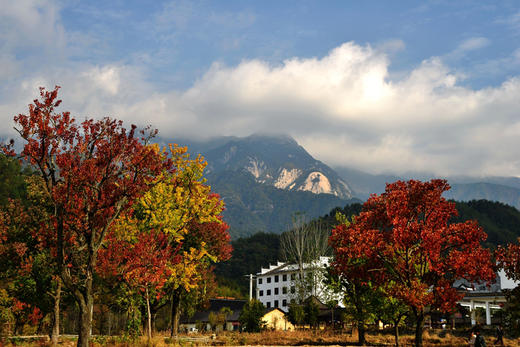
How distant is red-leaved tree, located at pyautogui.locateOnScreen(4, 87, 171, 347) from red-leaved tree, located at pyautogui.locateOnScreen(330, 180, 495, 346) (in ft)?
35.4

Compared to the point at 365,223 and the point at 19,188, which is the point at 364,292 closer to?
the point at 365,223

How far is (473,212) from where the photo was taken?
163 metres

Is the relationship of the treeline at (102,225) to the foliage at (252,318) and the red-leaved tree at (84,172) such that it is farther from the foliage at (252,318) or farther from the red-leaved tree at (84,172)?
the foliage at (252,318)

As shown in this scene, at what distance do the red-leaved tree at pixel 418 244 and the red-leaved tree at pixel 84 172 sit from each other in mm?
10791

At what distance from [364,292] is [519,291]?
16129mm

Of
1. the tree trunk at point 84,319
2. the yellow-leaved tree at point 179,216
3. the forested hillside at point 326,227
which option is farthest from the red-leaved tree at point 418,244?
the forested hillside at point 326,227

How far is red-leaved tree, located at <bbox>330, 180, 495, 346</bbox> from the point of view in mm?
22391

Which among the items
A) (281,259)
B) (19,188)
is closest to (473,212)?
(281,259)

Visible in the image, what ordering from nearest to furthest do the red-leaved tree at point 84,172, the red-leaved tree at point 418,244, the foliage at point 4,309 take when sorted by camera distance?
the red-leaved tree at point 84,172 < the red-leaved tree at point 418,244 < the foliage at point 4,309

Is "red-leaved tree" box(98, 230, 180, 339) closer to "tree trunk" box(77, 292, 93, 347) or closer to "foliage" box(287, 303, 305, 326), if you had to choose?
"tree trunk" box(77, 292, 93, 347)

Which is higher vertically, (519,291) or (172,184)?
(172,184)

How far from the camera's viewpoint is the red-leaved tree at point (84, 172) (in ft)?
54.7

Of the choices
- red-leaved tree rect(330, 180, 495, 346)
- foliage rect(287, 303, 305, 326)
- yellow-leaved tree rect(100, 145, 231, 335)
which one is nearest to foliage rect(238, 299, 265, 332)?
foliage rect(287, 303, 305, 326)

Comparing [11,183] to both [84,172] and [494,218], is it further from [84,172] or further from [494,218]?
[494,218]
